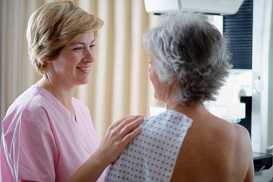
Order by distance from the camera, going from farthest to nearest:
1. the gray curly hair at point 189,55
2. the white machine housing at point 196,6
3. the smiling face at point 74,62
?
the white machine housing at point 196,6, the smiling face at point 74,62, the gray curly hair at point 189,55

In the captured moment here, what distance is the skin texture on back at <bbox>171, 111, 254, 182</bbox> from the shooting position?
1.19 metres

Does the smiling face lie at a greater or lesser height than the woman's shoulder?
greater

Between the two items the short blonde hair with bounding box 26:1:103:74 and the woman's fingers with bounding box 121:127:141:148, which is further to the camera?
the short blonde hair with bounding box 26:1:103:74

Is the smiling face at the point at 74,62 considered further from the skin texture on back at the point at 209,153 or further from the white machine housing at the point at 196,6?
the skin texture on back at the point at 209,153

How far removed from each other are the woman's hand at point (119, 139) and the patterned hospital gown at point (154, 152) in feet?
0.05

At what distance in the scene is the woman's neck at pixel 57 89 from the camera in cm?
160

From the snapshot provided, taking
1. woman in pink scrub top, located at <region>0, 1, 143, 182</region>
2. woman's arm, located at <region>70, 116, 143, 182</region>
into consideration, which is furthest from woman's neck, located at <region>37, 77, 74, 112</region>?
woman's arm, located at <region>70, 116, 143, 182</region>

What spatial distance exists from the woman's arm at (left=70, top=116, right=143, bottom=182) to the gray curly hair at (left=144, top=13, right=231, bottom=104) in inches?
6.1

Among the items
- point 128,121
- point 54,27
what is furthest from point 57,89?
point 128,121

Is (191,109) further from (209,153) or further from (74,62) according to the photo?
(74,62)

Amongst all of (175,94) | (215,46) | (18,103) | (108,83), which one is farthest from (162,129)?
(108,83)

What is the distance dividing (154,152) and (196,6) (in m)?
0.78

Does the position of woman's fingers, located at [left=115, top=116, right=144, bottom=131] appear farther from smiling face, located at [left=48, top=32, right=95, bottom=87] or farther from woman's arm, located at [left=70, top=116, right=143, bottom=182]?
smiling face, located at [left=48, top=32, right=95, bottom=87]

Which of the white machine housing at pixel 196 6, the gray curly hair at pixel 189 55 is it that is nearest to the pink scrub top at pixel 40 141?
the gray curly hair at pixel 189 55
